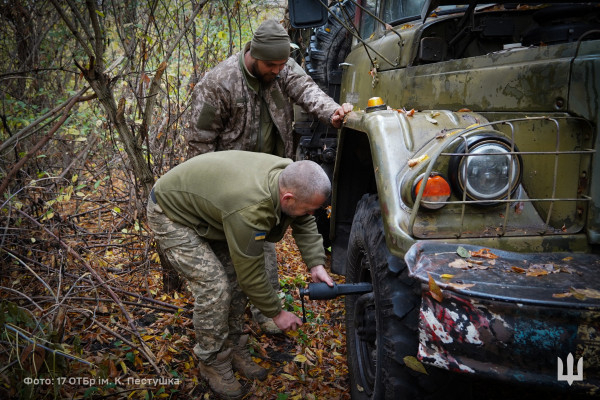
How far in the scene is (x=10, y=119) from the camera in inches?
175

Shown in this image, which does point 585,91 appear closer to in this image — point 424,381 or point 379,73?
point 424,381

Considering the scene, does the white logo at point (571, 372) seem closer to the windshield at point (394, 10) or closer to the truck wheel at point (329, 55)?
the windshield at point (394, 10)

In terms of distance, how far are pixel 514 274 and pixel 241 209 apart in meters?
1.39

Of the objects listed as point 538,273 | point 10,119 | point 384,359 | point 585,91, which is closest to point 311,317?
point 384,359

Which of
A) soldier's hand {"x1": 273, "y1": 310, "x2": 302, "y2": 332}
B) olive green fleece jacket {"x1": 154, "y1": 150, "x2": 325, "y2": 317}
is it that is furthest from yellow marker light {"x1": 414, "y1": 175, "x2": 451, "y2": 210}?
soldier's hand {"x1": 273, "y1": 310, "x2": 302, "y2": 332}

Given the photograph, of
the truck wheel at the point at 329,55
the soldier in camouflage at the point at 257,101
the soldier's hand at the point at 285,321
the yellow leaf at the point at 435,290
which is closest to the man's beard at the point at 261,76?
the soldier in camouflage at the point at 257,101

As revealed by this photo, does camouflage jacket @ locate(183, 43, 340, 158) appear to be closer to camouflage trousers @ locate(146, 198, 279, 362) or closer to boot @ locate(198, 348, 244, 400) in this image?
camouflage trousers @ locate(146, 198, 279, 362)

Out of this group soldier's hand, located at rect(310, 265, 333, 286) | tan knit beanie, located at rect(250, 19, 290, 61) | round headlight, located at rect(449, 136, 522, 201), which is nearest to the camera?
round headlight, located at rect(449, 136, 522, 201)

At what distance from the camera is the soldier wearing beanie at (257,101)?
3.47 m

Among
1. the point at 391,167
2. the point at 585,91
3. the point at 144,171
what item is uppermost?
the point at 585,91

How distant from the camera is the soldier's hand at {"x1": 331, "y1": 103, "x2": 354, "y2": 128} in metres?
3.27

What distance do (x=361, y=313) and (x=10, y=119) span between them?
3752 mm

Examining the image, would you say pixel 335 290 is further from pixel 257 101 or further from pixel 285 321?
pixel 257 101

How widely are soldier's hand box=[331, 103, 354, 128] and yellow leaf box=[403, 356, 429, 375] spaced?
178 centimetres
